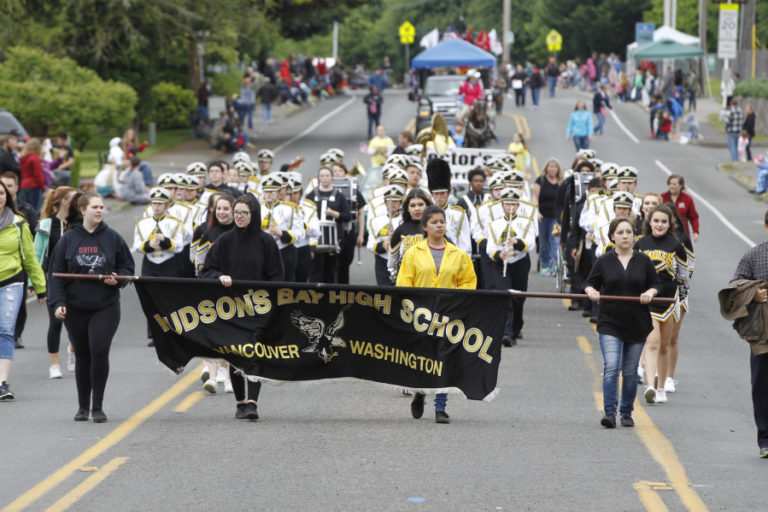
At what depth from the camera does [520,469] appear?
29.4ft

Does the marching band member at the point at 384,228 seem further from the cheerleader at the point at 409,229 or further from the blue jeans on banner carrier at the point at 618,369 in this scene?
the blue jeans on banner carrier at the point at 618,369

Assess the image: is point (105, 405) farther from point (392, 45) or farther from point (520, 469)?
point (392, 45)

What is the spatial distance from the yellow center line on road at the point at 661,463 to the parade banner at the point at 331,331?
4.34 feet

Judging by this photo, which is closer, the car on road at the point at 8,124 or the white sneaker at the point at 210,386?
the white sneaker at the point at 210,386

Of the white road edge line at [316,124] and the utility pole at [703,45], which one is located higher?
the utility pole at [703,45]

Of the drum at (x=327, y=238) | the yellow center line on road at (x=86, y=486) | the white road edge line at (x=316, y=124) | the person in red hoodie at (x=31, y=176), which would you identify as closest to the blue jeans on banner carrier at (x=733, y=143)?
the white road edge line at (x=316, y=124)

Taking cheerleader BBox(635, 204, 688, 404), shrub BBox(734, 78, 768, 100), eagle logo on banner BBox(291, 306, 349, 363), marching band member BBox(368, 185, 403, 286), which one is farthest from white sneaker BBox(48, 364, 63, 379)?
shrub BBox(734, 78, 768, 100)

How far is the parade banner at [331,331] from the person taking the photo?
416 inches

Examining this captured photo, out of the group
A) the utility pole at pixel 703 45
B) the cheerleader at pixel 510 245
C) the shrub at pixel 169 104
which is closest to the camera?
the cheerleader at pixel 510 245

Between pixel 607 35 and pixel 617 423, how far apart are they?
75.3 meters

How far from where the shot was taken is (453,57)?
42.0 meters

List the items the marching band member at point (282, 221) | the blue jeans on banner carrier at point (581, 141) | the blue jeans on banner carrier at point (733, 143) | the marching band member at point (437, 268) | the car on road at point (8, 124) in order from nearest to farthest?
the marching band member at point (437, 268) < the marching band member at point (282, 221) < the car on road at point (8, 124) < the blue jeans on banner carrier at point (581, 141) < the blue jeans on banner carrier at point (733, 143)

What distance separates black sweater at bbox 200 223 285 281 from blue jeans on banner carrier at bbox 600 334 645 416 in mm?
2800

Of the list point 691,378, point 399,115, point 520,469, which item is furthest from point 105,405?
point 399,115
